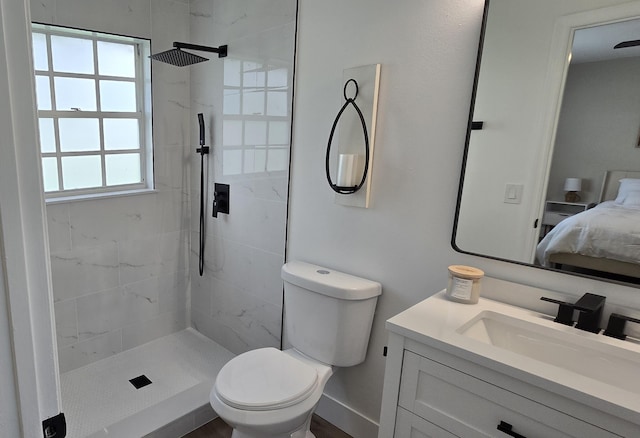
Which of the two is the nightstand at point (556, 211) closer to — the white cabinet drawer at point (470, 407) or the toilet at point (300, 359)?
the white cabinet drawer at point (470, 407)

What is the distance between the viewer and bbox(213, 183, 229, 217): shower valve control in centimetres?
255

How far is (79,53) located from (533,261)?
8.58 feet

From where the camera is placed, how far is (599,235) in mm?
1322

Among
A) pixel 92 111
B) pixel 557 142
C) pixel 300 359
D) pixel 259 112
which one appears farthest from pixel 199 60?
pixel 557 142

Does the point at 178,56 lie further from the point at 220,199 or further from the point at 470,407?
the point at 470,407

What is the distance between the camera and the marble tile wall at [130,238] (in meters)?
2.30

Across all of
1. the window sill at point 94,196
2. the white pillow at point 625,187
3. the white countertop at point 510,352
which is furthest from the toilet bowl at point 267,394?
the window sill at point 94,196

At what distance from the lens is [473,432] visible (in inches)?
45.1

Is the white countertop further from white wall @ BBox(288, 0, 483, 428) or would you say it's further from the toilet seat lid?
the toilet seat lid

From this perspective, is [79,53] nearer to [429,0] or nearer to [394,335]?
[429,0]

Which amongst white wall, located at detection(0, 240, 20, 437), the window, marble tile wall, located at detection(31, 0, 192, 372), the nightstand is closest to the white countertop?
the nightstand

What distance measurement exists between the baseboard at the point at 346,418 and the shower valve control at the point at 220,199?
1.29 metres

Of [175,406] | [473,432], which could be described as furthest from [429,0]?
[175,406]

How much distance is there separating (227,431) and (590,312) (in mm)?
1764
